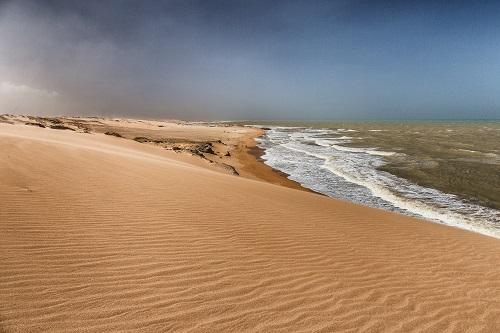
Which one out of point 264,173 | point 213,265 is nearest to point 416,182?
point 264,173

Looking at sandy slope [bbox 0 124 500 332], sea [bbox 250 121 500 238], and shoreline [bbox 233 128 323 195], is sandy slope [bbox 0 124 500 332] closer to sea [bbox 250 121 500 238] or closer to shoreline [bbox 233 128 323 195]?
sea [bbox 250 121 500 238]

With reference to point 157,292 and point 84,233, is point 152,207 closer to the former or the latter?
point 84,233

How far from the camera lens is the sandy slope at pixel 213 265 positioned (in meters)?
3.54

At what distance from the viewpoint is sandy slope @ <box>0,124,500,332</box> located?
3.54 meters

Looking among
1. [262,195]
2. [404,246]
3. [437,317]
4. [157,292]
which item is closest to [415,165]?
[262,195]

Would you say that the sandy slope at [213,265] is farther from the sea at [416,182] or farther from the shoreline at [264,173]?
the shoreline at [264,173]

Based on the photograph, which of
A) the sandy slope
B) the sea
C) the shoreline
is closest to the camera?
the sandy slope

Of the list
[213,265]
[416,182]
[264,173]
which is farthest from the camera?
[264,173]

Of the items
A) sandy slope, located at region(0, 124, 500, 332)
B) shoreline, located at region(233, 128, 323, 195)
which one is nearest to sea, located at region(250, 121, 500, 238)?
shoreline, located at region(233, 128, 323, 195)

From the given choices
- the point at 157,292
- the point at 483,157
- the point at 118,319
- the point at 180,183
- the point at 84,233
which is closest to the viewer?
the point at 118,319

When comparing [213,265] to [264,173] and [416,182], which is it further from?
[264,173]

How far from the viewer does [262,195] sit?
1034cm

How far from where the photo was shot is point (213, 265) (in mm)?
4770

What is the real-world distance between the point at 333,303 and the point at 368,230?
4.14m
